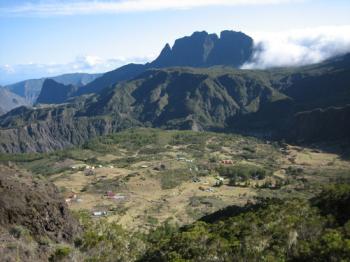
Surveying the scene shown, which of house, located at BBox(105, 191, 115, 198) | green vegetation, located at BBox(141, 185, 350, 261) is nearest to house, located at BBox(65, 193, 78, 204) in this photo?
house, located at BBox(105, 191, 115, 198)

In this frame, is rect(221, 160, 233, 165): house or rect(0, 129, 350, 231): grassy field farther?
rect(221, 160, 233, 165): house

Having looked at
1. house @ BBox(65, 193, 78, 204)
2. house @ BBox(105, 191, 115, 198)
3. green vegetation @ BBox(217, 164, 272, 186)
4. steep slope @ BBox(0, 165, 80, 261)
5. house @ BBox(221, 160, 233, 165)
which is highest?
steep slope @ BBox(0, 165, 80, 261)

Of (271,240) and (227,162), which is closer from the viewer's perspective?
(271,240)

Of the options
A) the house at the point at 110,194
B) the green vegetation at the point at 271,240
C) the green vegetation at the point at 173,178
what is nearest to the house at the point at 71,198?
the house at the point at 110,194

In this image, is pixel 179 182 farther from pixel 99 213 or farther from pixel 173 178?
pixel 99 213

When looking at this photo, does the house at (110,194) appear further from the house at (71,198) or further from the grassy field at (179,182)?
the house at (71,198)

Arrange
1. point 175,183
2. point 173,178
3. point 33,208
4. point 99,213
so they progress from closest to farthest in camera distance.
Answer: point 33,208 < point 99,213 < point 175,183 < point 173,178

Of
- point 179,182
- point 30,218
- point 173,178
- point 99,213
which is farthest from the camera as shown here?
point 173,178

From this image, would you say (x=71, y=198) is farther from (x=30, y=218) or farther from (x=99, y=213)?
(x=30, y=218)

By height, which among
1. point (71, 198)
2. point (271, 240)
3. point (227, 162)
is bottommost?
point (227, 162)

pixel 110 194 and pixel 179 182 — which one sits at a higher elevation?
pixel 110 194

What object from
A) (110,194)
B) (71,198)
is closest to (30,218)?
(71,198)

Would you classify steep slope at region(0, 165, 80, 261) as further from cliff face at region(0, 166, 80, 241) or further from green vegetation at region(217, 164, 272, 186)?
green vegetation at region(217, 164, 272, 186)
